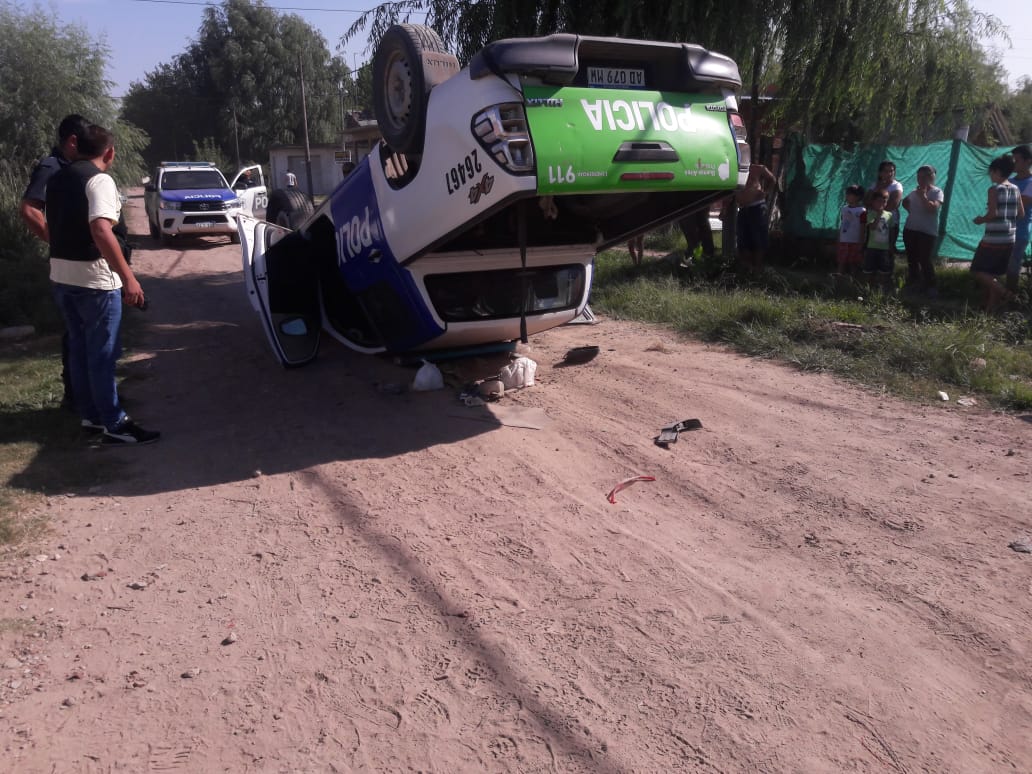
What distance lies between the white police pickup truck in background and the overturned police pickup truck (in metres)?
11.7

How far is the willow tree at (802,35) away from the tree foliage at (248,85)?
43.3 m

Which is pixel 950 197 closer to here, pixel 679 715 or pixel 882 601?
pixel 882 601

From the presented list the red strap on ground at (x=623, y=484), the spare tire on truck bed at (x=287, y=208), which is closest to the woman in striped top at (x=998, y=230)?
the red strap on ground at (x=623, y=484)

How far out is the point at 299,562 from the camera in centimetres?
412

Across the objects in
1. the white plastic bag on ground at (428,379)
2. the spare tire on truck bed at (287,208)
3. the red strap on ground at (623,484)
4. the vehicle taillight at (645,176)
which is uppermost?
the vehicle taillight at (645,176)

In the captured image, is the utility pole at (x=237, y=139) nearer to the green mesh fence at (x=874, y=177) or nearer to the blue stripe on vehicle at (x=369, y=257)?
the green mesh fence at (x=874, y=177)

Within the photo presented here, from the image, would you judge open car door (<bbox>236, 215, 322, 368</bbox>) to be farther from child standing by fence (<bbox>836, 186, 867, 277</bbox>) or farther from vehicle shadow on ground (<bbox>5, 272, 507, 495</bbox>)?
child standing by fence (<bbox>836, 186, 867, 277</bbox>)

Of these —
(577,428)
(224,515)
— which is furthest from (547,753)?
(577,428)

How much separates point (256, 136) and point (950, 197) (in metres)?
49.8

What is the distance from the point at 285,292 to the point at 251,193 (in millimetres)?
14341

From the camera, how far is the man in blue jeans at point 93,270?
5.29m

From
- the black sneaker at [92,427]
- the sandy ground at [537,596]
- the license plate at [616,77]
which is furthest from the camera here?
the black sneaker at [92,427]

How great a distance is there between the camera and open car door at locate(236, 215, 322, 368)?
7570mm

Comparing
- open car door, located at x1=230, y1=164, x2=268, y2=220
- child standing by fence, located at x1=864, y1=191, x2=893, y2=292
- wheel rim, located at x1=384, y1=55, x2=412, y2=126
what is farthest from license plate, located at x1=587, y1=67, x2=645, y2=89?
open car door, located at x1=230, y1=164, x2=268, y2=220
